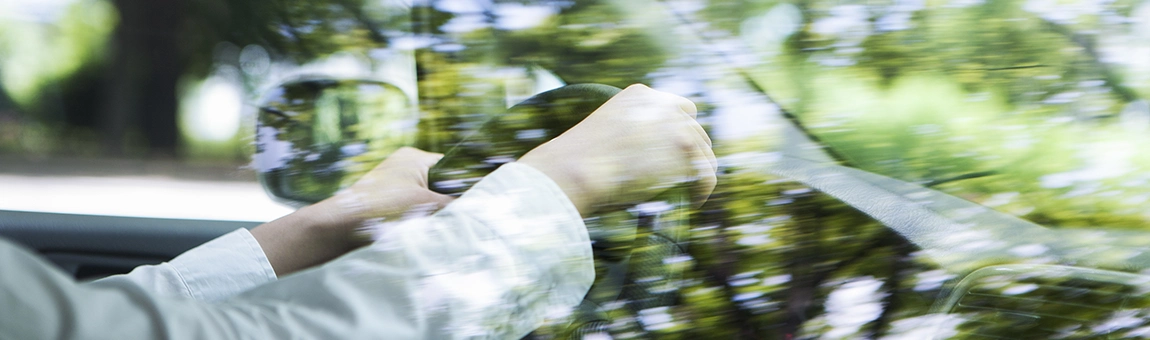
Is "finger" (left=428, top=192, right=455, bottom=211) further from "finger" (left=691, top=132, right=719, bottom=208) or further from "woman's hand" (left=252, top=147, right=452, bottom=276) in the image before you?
"finger" (left=691, top=132, right=719, bottom=208)

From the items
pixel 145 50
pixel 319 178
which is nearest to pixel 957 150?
pixel 319 178

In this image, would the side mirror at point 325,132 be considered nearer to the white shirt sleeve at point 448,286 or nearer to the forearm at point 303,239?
the forearm at point 303,239

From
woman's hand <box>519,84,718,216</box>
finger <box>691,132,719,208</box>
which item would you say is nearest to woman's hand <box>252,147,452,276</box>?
woman's hand <box>519,84,718,216</box>

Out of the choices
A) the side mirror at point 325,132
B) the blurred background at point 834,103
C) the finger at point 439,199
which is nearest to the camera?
the blurred background at point 834,103

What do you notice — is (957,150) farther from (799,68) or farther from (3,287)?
(3,287)

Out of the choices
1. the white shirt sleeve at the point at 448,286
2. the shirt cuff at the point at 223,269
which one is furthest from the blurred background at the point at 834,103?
the shirt cuff at the point at 223,269

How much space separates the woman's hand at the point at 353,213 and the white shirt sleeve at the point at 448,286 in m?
0.11

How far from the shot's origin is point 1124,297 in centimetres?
107

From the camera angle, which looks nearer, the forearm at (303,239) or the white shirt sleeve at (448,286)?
the white shirt sleeve at (448,286)

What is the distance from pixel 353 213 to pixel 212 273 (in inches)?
11.8

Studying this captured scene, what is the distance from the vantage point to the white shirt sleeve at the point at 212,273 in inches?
53.8

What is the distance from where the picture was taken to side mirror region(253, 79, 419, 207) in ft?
4.32

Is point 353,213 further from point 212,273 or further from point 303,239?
point 212,273

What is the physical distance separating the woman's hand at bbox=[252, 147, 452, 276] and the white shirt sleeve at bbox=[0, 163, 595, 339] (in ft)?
0.36
